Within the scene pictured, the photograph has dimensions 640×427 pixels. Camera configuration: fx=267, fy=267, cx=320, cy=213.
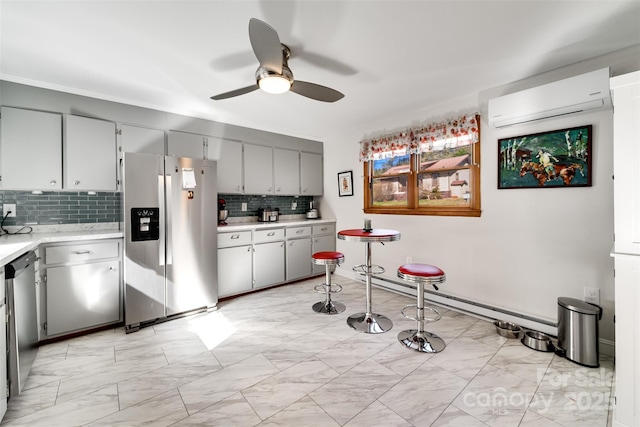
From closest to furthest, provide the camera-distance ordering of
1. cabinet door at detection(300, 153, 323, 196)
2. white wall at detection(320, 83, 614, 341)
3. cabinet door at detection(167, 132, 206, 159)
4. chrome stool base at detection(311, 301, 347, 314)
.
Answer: white wall at detection(320, 83, 614, 341) → chrome stool base at detection(311, 301, 347, 314) → cabinet door at detection(167, 132, 206, 159) → cabinet door at detection(300, 153, 323, 196)

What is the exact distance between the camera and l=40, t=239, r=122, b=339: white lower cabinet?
232cm

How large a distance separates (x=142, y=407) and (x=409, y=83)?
334 centimetres

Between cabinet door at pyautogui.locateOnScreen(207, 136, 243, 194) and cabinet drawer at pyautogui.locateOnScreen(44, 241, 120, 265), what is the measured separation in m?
1.42

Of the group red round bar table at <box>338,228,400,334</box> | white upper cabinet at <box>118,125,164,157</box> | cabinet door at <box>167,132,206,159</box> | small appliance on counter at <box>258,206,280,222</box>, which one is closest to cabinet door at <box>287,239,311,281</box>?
small appliance on counter at <box>258,206,280,222</box>

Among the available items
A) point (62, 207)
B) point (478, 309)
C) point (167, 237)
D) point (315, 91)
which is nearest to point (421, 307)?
point (478, 309)

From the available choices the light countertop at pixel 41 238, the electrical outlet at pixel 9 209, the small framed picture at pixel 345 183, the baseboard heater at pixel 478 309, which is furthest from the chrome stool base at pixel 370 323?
the electrical outlet at pixel 9 209

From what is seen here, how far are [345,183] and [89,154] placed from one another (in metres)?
3.28

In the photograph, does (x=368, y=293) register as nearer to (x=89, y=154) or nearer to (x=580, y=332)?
(x=580, y=332)

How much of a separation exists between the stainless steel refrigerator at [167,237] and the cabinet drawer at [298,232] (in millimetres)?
1215

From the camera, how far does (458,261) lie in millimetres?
3074

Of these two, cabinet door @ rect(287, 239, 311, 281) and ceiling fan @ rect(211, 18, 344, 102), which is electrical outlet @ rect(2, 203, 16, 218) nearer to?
ceiling fan @ rect(211, 18, 344, 102)

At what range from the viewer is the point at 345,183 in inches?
175

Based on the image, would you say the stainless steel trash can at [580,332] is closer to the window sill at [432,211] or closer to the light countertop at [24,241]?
the window sill at [432,211]

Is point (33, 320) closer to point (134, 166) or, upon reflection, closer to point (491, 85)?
point (134, 166)
